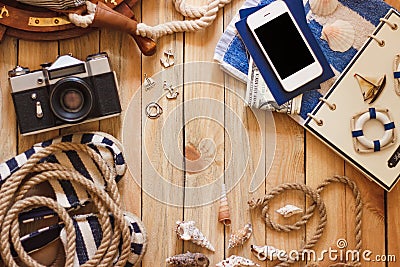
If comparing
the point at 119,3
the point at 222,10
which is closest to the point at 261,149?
the point at 222,10

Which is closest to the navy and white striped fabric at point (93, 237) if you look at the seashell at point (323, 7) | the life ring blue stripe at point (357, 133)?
the life ring blue stripe at point (357, 133)

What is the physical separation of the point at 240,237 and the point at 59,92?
18.9 inches

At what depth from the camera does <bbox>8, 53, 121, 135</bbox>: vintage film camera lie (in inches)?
46.6

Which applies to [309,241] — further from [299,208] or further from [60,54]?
[60,54]

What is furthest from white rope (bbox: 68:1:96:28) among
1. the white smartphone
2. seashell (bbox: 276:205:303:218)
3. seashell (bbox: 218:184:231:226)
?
seashell (bbox: 276:205:303:218)

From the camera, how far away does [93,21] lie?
120cm

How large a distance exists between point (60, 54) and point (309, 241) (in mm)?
665

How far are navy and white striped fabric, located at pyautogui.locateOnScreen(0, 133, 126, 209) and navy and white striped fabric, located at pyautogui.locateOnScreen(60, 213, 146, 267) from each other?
39 mm

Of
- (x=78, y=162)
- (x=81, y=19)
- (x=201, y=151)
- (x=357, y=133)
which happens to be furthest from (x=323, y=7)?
(x=78, y=162)

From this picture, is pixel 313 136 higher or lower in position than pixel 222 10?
lower

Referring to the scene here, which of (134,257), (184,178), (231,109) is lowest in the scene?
(134,257)

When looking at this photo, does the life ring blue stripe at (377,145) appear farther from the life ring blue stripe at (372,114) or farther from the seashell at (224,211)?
the seashell at (224,211)

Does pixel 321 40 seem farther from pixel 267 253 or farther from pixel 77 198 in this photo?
pixel 77 198

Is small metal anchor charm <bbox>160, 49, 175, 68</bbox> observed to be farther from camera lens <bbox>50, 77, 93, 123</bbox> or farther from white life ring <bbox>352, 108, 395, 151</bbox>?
white life ring <bbox>352, 108, 395, 151</bbox>
